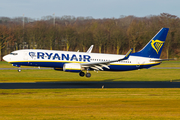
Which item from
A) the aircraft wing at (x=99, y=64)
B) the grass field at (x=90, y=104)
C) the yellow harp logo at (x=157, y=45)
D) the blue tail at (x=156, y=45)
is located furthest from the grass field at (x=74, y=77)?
the grass field at (x=90, y=104)

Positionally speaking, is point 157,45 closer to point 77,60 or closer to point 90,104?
point 77,60

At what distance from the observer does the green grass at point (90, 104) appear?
20.0m

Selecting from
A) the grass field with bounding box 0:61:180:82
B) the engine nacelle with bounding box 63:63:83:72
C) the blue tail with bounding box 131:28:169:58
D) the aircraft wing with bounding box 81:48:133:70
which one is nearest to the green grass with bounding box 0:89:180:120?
the engine nacelle with bounding box 63:63:83:72

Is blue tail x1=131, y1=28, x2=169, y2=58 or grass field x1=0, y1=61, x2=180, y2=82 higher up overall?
blue tail x1=131, y1=28, x2=169, y2=58

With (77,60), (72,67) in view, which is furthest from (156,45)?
(72,67)

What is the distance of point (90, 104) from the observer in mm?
24375

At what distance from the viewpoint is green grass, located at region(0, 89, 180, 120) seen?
788 inches

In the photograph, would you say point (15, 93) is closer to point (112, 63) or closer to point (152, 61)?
point (112, 63)

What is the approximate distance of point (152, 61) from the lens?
150 feet

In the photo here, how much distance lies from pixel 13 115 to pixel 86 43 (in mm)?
100234

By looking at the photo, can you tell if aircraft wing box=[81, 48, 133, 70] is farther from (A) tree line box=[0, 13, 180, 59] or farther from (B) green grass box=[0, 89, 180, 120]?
(A) tree line box=[0, 13, 180, 59]

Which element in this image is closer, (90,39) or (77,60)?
(77,60)

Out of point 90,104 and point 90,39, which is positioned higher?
point 90,39

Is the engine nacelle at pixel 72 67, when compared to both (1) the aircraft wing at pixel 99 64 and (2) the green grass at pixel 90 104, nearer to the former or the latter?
(1) the aircraft wing at pixel 99 64
